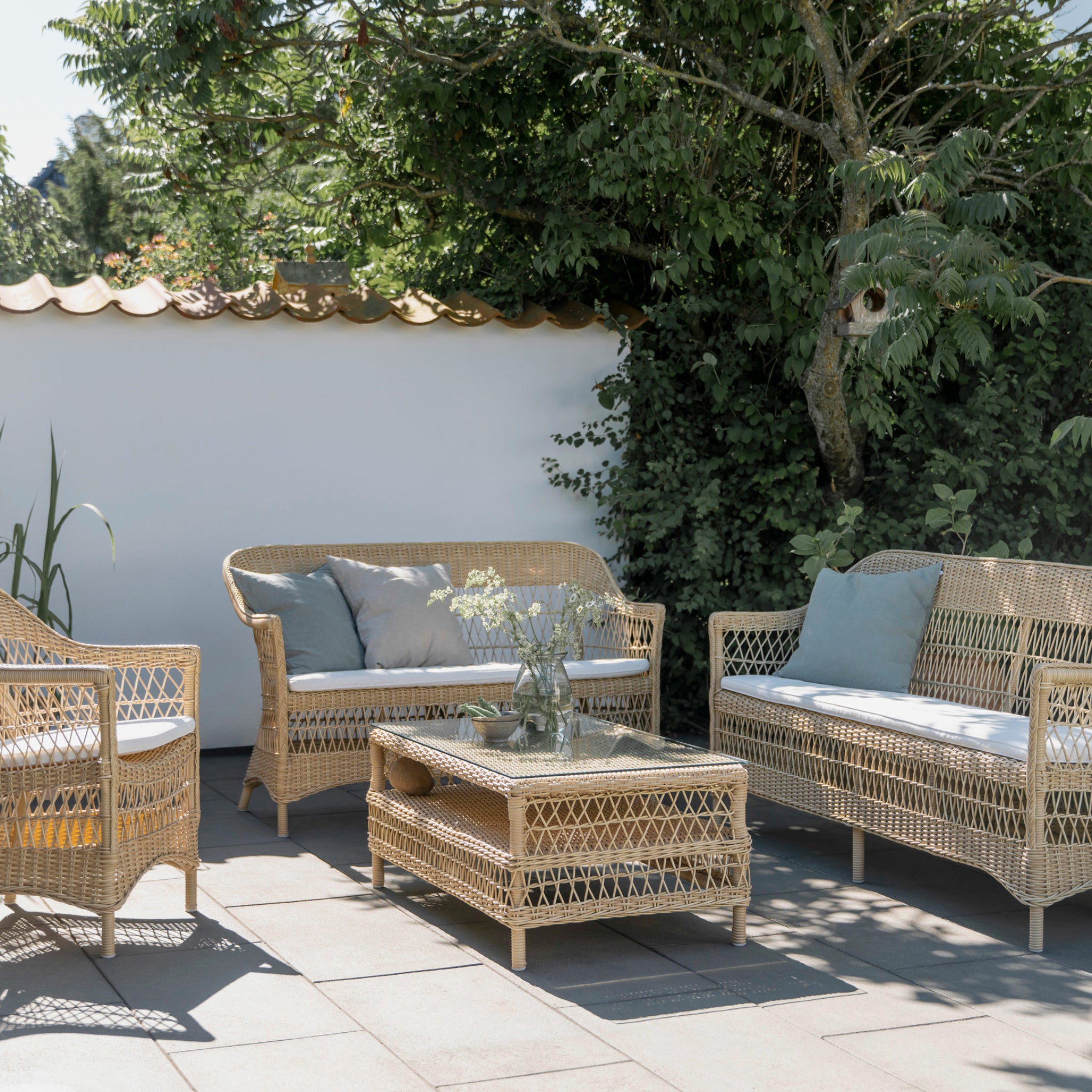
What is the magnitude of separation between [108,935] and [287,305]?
3128 mm

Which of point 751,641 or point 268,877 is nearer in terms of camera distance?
point 268,877

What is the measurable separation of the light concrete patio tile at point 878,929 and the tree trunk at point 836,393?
236 cm

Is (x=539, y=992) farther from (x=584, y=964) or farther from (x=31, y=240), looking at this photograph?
(x=31, y=240)

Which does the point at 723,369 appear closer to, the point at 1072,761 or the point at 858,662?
the point at 858,662

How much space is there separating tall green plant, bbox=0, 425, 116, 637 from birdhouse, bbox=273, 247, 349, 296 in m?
1.31

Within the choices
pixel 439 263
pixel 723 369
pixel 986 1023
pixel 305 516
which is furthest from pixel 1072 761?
pixel 439 263

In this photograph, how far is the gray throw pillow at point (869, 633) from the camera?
414cm

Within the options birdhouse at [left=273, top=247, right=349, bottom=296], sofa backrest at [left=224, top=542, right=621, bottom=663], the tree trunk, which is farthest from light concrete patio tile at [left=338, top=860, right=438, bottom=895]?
birdhouse at [left=273, top=247, right=349, bottom=296]

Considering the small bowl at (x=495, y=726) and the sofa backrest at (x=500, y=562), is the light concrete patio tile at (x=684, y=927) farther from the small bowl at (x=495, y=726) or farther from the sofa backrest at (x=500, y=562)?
the sofa backrest at (x=500, y=562)

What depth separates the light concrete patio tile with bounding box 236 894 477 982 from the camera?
2.98m

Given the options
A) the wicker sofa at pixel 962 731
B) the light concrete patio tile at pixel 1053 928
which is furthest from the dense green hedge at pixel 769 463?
the light concrete patio tile at pixel 1053 928

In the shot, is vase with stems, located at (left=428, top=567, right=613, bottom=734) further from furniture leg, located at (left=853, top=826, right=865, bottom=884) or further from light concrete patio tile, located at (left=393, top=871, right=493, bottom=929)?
furniture leg, located at (left=853, top=826, right=865, bottom=884)

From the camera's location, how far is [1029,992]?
2.84m

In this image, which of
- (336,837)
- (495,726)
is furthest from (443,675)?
(495,726)
